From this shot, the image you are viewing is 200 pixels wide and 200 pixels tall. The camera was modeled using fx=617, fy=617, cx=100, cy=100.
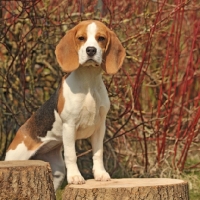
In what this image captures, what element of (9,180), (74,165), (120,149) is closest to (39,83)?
(120,149)

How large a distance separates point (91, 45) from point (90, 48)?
0.03 meters

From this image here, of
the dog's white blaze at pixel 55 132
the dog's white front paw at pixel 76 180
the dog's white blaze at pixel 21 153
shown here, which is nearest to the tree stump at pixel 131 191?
the dog's white front paw at pixel 76 180

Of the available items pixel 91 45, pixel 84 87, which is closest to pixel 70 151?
pixel 84 87

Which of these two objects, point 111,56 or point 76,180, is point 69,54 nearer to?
point 111,56

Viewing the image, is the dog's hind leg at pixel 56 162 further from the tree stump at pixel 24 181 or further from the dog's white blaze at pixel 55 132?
the tree stump at pixel 24 181

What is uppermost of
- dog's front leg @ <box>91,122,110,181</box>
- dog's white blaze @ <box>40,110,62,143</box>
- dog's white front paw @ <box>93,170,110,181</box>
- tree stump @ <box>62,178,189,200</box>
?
dog's white blaze @ <box>40,110,62,143</box>

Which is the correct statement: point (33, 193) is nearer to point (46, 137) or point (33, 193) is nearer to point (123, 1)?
point (46, 137)

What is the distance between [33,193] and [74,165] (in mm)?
516

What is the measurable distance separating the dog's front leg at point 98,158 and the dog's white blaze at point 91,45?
0.61m

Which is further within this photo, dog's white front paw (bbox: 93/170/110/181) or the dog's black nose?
dog's white front paw (bbox: 93/170/110/181)

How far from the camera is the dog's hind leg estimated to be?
519cm

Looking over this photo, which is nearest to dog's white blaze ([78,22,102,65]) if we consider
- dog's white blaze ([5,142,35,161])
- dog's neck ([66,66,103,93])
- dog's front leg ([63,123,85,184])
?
dog's neck ([66,66,103,93])

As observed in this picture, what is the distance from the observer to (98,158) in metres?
4.70

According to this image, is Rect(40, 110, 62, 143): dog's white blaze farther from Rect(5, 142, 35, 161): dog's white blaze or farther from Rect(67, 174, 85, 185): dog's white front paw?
Rect(67, 174, 85, 185): dog's white front paw
